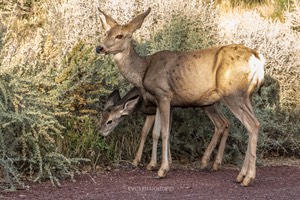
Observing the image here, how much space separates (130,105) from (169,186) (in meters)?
2.08

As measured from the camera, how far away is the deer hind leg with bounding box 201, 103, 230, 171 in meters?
12.5

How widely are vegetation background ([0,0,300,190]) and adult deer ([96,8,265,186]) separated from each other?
31.5 inches

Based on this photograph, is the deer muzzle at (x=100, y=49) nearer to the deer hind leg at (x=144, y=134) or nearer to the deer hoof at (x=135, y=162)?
the deer hind leg at (x=144, y=134)

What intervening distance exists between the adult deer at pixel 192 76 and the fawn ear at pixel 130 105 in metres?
0.39

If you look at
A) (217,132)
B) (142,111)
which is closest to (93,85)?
(142,111)

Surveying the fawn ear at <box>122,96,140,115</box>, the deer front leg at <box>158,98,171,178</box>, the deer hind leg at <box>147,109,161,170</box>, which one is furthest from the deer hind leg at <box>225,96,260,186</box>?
the fawn ear at <box>122,96,140,115</box>

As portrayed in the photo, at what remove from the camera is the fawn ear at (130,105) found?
1254 centimetres

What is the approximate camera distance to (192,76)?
1193 cm

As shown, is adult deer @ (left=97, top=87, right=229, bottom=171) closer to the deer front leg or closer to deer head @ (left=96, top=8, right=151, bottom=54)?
the deer front leg

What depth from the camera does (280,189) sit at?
1073 centimetres

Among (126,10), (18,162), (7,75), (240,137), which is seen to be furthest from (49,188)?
(126,10)

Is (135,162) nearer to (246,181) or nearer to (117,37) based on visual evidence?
(117,37)

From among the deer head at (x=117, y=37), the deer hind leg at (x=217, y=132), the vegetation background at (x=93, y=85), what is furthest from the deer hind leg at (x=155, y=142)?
the deer head at (x=117, y=37)

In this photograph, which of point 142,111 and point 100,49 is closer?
point 100,49
